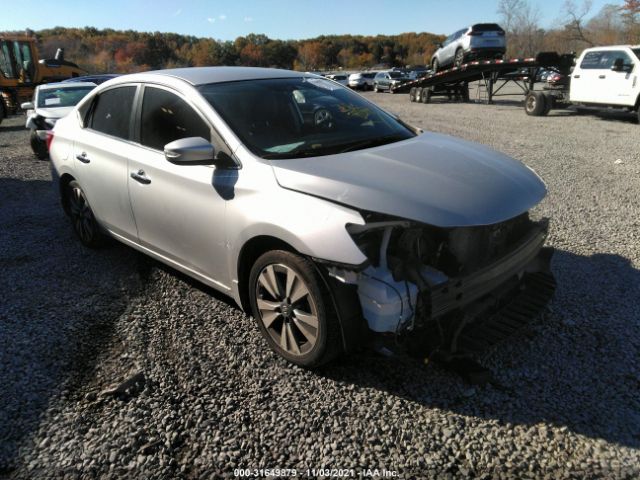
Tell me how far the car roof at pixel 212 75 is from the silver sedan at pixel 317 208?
23 millimetres

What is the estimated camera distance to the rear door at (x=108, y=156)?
4016 millimetres

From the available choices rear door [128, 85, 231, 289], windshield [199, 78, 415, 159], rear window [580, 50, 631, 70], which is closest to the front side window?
rear door [128, 85, 231, 289]

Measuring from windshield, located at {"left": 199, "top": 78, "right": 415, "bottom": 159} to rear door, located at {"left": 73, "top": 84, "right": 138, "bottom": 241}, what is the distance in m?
0.96

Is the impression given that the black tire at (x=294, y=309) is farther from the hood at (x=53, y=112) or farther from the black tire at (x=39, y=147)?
the black tire at (x=39, y=147)

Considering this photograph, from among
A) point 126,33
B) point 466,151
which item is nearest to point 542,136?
point 466,151

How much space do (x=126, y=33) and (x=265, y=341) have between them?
338 feet

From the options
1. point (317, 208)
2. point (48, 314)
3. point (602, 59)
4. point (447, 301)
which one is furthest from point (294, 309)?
point (602, 59)

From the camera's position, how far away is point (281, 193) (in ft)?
9.25

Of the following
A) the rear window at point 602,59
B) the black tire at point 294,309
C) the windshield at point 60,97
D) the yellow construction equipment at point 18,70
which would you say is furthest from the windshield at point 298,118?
the yellow construction equipment at point 18,70

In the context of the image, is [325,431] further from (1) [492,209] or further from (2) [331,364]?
(1) [492,209]

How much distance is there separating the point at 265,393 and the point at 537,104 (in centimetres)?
1693

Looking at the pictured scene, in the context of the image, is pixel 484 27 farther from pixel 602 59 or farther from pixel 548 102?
pixel 602 59

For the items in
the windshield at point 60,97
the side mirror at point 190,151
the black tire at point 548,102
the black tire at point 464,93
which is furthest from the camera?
the black tire at point 464,93

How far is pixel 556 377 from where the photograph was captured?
2885 millimetres
